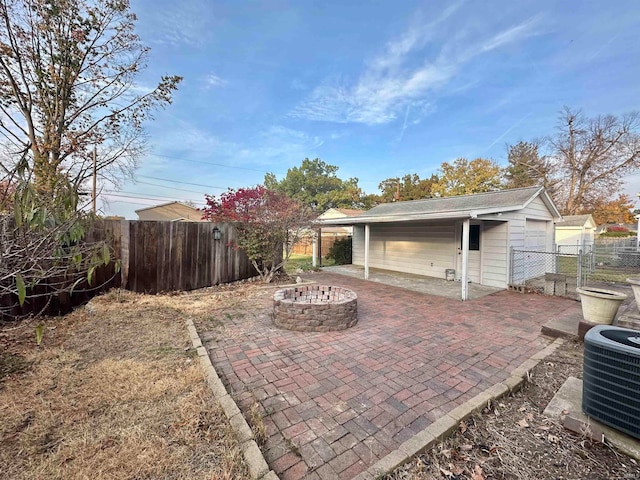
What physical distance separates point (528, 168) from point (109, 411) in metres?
31.5

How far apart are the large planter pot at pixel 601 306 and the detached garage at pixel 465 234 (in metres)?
2.32

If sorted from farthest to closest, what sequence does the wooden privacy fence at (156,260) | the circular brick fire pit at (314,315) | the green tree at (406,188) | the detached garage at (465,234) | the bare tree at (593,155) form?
the green tree at (406,188)
the bare tree at (593,155)
the detached garage at (465,234)
the wooden privacy fence at (156,260)
the circular brick fire pit at (314,315)

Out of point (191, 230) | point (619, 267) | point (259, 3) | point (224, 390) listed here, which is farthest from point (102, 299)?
point (619, 267)

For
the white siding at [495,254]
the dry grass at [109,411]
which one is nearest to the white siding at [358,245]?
the white siding at [495,254]

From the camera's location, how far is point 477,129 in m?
13.9

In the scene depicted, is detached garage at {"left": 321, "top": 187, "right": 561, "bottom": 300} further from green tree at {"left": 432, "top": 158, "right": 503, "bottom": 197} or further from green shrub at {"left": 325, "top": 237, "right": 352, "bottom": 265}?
green tree at {"left": 432, "top": 158, "right": 503, "bottom": 197}

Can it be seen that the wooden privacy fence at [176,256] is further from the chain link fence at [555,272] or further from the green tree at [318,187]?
the green tree at [318,187]

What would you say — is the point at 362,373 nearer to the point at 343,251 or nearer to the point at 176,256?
the point at 176,256

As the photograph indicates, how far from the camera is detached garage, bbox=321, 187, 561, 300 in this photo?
23.7 feet

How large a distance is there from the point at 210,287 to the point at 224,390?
5165mm

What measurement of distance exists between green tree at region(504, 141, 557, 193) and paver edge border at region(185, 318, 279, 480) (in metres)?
27.6

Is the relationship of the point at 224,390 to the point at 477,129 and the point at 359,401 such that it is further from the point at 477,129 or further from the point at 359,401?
the point at 477,129

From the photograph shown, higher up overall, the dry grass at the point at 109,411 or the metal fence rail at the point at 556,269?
the metal fence rail at the point at 556,269

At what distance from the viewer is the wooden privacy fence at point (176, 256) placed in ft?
19.8
